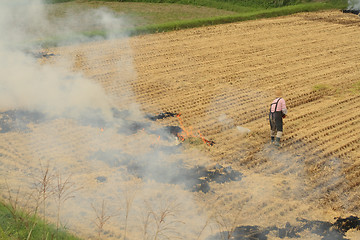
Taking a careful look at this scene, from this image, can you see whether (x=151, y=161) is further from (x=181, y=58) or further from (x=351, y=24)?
(x=351, y=24)

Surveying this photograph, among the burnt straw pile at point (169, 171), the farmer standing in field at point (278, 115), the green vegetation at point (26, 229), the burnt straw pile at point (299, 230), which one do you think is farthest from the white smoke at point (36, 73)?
the burnt straw pile at point (299, 230)

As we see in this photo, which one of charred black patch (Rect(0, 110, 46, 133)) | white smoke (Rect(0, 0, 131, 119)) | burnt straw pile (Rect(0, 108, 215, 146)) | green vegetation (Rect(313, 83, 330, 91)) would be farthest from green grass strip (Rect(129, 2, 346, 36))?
charred black patch (Rect(0, 110, 46, 133))

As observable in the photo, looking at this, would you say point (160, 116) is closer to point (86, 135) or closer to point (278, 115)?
point (86, 135)

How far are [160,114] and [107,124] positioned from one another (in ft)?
5.28

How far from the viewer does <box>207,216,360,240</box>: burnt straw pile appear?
677 cm

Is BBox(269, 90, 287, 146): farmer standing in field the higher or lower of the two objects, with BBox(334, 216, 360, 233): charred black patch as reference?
higher

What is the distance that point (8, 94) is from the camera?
11.7m

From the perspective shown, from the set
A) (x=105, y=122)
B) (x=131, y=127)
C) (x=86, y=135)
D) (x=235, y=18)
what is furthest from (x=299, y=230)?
(x=235, y=18)

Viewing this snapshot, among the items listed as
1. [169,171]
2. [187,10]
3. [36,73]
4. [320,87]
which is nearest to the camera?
[169,171]

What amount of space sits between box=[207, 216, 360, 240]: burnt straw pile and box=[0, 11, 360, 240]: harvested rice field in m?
0.02

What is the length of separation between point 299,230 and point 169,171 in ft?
9.20

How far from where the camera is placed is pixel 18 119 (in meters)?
10.7

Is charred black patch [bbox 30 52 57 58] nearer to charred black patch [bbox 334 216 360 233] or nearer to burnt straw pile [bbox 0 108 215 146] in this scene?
burnt straw pile [bbox 0 108 215 146]

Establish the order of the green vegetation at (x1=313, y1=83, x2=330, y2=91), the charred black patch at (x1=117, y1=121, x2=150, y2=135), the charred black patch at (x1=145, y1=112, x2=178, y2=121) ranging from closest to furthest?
the charred black patch at (x1=117, y1=121, x2=150, y2=135)
the charred black patch at (x1=145, y1=112, x2=178, y2=121)
the green vegetation at (x1=313, y1=83, x2=330, y2=91)
